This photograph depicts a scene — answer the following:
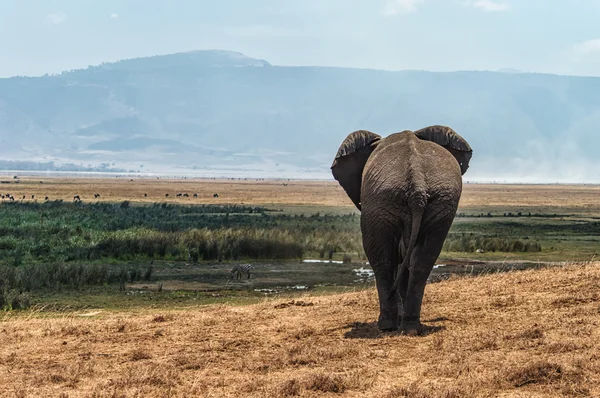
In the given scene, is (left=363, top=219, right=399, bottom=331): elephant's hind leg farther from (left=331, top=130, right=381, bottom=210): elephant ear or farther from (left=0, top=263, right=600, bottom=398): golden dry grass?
(left=331, top=130, right=381, bottom=210): elephant ear

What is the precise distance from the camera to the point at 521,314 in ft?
43.5

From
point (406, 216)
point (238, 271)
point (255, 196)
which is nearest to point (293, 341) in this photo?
point (406, 216)

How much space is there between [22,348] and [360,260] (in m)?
23.3

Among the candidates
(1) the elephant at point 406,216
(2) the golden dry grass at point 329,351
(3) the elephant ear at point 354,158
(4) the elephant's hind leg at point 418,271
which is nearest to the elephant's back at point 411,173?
(1) the elephant at point 406,216

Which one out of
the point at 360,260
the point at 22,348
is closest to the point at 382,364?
the point at 22,348

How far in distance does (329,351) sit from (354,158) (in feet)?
14.9

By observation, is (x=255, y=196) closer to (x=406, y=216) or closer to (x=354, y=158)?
(x=354, y=158)

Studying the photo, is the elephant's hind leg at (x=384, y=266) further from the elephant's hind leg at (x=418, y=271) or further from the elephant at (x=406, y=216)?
the elephant's hind leg at (x=418, y=271)

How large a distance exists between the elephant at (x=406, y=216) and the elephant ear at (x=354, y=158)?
37.8 inches

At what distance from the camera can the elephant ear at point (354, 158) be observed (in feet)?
49.0

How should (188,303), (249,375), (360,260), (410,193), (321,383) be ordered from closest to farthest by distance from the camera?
(321,383), (249,375), (410,193), (188,303), (360,260)

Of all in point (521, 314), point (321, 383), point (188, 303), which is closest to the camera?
point (321, 383)

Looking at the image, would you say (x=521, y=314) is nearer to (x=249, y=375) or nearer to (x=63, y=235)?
(x=249, y=375)

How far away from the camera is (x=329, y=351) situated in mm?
11500
